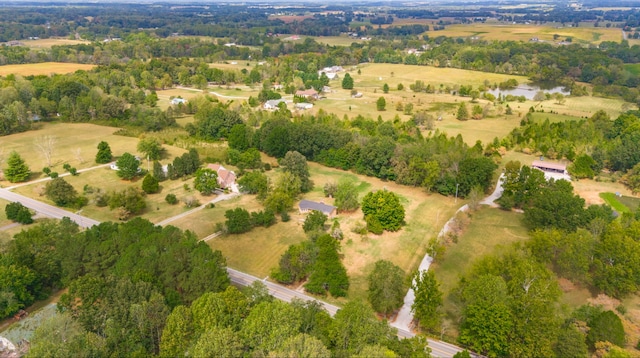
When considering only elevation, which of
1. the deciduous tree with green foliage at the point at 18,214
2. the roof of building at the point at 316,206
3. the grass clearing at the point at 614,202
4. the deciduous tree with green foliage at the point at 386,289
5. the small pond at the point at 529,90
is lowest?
the small pond at the point at 529,90

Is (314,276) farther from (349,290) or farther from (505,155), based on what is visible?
(505,155)

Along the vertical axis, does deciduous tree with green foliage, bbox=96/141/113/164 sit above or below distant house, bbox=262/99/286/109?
above

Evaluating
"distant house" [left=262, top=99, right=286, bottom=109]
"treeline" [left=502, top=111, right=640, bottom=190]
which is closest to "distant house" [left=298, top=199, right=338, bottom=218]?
"treeline" [left=502, top=111, right=640, bottom=190]

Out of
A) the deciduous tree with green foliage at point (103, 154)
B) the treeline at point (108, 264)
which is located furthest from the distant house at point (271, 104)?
the treeline at point (108, 264)

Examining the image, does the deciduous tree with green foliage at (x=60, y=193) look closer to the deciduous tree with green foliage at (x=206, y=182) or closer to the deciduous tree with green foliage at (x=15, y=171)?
the deciduous tree with green foliage at (x=15, y=171)

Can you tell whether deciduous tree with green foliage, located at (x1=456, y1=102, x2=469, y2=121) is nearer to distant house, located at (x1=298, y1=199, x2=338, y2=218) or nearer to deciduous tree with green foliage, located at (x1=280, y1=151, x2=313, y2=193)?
deciduous tree with green foliage, located at (x1=280, y1=151, x2=313, y2=193)

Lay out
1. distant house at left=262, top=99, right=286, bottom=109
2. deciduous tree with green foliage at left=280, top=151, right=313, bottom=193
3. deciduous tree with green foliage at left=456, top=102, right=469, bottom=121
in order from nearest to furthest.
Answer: deciduous tree with green foliage at left=280, top=151, right=313, bottom=193, deciduous tree with green foliage at left=456, top=102, right=469, bottom=121, distant house at left=262, top=99, right=286, bottom=109

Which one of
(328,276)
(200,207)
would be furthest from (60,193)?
(328,276)
